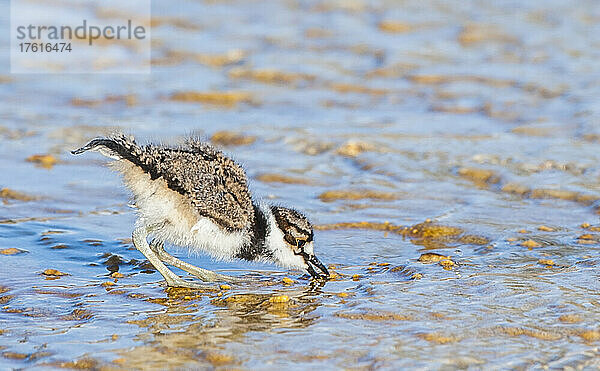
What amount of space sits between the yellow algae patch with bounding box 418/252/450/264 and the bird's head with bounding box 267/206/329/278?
59 cm

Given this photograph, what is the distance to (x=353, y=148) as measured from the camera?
317 inches

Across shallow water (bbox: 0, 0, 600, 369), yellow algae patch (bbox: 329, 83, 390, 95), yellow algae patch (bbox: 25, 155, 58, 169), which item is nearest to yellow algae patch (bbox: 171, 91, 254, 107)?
shallow water (bbox: 0, 0, 600, 369)

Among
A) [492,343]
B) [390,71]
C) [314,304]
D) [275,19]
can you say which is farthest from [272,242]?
[275,19]

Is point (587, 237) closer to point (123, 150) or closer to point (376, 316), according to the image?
point (376, 316)

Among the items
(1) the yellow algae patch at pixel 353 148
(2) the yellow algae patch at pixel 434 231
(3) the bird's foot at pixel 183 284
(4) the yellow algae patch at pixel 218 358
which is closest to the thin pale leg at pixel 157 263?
(3) the bird's foot at pixel 183 284

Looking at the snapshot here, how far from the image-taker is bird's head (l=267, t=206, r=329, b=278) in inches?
199

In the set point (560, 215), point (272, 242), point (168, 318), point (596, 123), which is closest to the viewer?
point (168, 318)

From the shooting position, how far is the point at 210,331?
4125mm

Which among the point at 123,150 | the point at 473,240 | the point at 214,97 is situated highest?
the point at 214,97

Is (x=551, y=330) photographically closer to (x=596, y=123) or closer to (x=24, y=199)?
(x=24, y=199)

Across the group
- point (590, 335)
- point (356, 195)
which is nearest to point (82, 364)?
point (590, 335)

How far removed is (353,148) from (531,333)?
420 centimetres

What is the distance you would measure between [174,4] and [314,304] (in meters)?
11.0

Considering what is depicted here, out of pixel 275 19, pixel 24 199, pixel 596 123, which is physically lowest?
pixel 24 199
